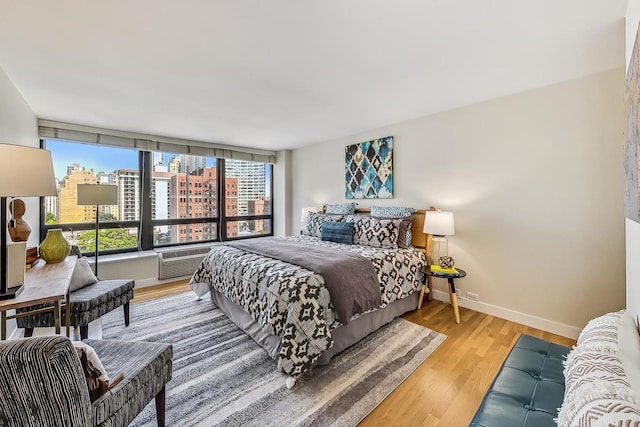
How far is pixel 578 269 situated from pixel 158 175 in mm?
5554

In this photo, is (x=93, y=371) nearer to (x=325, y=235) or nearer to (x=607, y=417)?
(x=607, y=417)

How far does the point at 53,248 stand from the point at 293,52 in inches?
102

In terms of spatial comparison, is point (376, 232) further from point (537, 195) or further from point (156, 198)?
point (156, 198)

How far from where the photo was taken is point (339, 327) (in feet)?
7.14

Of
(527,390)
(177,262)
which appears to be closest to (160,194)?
(177,262)

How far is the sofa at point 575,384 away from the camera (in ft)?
2.31

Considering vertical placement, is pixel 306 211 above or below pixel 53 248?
above

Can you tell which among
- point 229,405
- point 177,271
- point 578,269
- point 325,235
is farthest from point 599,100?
point 177,271

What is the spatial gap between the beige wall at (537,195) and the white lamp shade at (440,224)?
0.39 meters

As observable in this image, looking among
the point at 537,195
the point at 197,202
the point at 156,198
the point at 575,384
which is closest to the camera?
the point at 575,384

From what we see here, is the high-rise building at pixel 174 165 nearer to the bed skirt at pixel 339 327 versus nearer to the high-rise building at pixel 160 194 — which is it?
the high-rise building at pixel 160 194

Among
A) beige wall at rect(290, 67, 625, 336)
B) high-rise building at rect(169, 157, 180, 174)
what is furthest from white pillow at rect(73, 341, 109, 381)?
high-rise building at rect(169, 157, 180, 174)

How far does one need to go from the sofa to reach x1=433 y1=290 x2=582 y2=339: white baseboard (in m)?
1.47

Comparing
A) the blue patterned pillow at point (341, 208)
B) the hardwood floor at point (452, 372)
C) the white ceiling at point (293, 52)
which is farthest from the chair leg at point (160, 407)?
the blue patterned pillow at point (341, 208)
